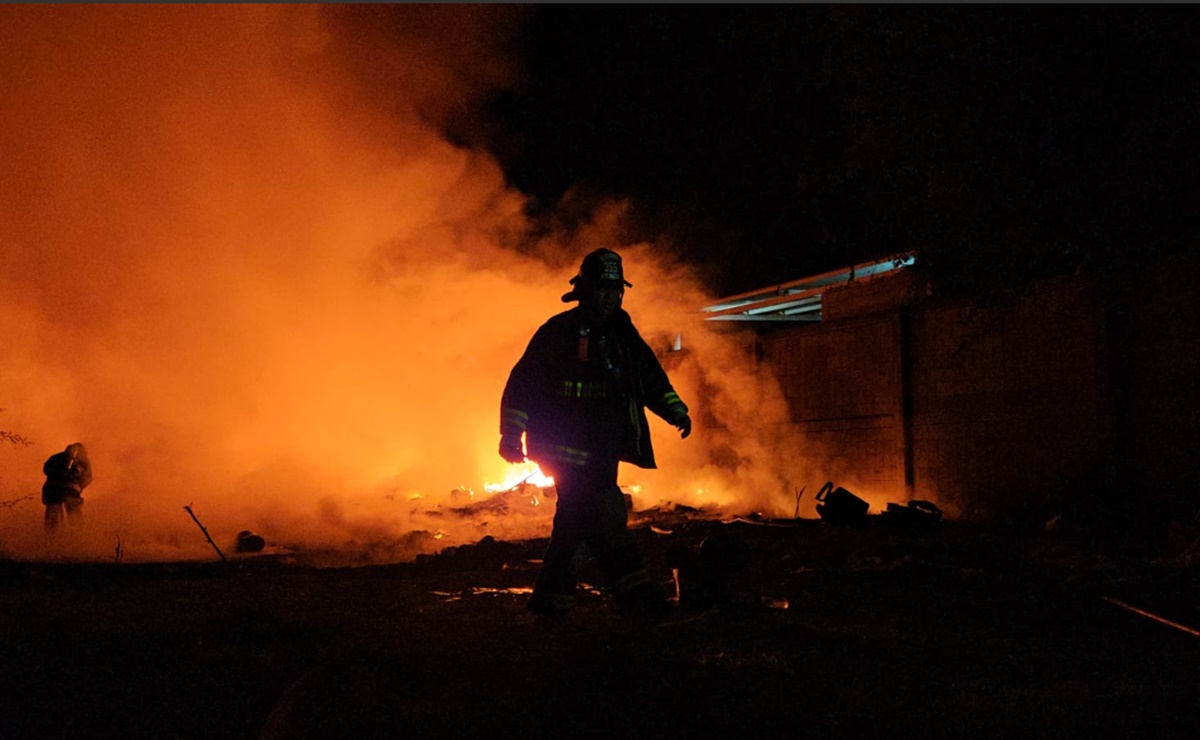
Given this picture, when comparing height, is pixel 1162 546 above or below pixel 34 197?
below

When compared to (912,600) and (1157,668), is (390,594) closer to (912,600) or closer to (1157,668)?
(912,600)

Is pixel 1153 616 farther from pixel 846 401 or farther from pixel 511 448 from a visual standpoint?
pixel 846 401

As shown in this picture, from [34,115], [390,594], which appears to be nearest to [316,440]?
[34,115]

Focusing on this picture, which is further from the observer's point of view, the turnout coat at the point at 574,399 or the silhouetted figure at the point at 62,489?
the silhouetted figure at the point at 62,489

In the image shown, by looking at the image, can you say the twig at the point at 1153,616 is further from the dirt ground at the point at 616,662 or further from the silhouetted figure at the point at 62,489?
the silhouetted figure at the point at 62,489

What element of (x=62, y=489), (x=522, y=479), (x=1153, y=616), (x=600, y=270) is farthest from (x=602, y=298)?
(x=522, y=479)

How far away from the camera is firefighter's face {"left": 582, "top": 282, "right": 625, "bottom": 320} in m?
4.62

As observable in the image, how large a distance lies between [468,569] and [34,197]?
9546mm

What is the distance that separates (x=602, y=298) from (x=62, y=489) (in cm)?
831

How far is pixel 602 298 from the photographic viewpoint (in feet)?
15.2

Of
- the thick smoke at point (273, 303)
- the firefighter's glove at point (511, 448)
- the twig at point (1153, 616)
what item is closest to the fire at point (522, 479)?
the thick smoke at point (273, 303)

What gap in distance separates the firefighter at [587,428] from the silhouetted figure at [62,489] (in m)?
7.91

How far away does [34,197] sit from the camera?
13.3 metres

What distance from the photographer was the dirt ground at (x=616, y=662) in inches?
121
